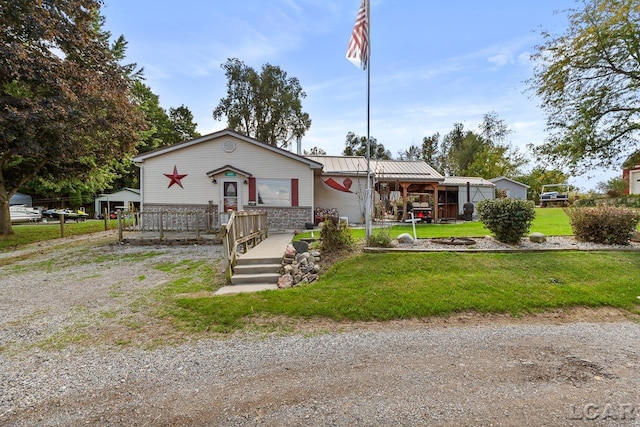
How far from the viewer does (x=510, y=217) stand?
298 inches

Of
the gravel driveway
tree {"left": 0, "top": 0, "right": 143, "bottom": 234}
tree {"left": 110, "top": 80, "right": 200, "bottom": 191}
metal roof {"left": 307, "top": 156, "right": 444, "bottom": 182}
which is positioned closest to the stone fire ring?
the gravel driveway

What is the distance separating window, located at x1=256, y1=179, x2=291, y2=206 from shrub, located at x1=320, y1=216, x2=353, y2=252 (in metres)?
6.90

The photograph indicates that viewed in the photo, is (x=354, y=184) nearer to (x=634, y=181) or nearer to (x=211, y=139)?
(x=211, y=139)

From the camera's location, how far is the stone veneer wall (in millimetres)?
14023

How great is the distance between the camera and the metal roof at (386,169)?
15.6m

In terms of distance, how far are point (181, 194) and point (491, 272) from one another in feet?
41.3

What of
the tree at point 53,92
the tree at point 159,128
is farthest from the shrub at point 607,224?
the tree at point 159,128

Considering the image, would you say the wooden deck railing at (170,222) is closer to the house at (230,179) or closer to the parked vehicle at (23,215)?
the house at (230,179)

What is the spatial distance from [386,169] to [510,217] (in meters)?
9.92

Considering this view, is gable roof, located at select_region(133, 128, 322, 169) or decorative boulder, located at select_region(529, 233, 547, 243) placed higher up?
gable roof, located at select_region(133, 128, 322, 169)

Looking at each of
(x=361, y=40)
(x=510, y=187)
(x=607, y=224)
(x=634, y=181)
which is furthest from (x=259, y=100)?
(x=634, y=181)

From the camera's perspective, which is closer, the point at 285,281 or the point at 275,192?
the point at 285,281

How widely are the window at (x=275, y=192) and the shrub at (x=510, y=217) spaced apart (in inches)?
336

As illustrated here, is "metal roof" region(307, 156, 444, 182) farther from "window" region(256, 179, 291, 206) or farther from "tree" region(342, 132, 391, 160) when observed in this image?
"tree" region(342, 132, 391, 160)
